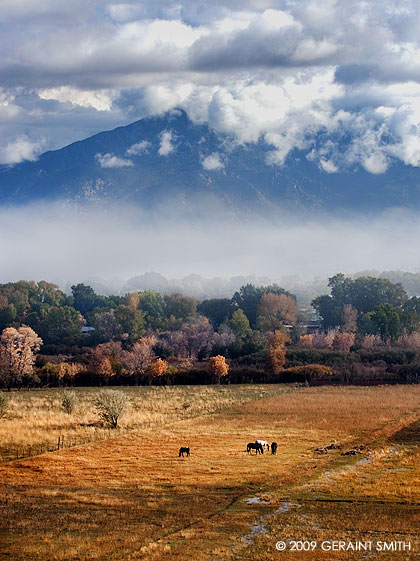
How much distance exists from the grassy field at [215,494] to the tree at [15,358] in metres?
46.1

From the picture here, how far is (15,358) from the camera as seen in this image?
114 metres

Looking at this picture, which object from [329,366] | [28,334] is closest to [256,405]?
[329,366]

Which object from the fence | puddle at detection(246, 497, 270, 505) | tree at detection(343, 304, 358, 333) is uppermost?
tree at detection(343, 304, 358, 333)

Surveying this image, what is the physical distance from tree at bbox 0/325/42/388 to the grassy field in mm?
46097

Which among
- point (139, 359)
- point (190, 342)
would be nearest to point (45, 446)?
point (139, 359)

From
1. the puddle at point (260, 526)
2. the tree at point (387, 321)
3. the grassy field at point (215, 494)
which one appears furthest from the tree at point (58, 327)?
the puddle at point (260, 526)

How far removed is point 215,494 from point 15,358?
8248 centimetres

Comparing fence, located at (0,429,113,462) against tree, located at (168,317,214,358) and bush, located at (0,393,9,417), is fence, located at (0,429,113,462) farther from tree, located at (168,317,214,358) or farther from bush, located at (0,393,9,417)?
tree, located at (168,317,214,358)

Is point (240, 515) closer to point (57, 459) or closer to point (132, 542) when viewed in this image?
point (132, 542)

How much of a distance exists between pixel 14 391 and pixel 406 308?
120137mm

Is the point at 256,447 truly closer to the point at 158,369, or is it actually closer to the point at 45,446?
the point at 45,446

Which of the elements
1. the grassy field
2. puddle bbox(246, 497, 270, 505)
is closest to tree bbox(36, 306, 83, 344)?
the grassy field

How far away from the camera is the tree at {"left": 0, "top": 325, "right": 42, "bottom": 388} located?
4284 inches

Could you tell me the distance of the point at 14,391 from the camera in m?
101
